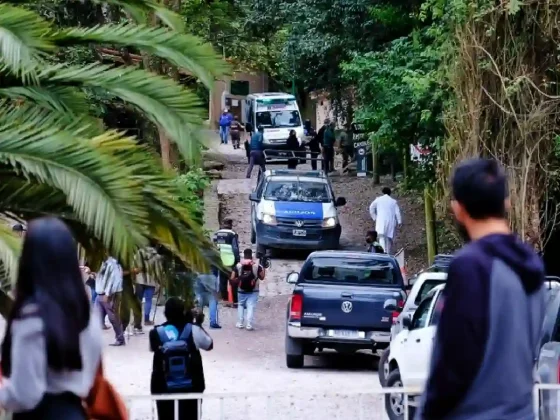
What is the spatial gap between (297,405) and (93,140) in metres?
3.20

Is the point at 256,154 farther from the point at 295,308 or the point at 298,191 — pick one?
the point at 295,308

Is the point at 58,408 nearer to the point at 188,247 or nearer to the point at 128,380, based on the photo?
the point at 188,247

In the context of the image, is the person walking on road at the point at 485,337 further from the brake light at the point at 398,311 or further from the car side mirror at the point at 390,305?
the brake light at the point at 398,311

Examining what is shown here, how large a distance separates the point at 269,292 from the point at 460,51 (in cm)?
879

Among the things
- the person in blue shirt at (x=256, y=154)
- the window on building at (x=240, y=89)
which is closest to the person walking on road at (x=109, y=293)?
the person in blue shirt at (x=256, y=154)

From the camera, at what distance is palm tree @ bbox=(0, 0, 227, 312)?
841 centimetres

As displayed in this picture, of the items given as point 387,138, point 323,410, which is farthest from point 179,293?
point 387,138

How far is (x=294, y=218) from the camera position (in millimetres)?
27891

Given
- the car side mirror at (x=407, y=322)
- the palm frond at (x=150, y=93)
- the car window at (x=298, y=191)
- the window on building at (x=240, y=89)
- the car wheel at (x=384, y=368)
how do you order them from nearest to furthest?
the palm frond at (x=150, y=93) < the car side mirror at (x=407, y=322) < the car wheel at (x=384, y=368) < the car window at (x=298, y=191) < the window on building at (x=240, y=89)

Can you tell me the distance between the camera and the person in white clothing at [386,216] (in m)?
26.1

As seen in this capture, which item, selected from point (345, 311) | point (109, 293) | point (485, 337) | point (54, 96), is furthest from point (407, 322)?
point (485, 337)

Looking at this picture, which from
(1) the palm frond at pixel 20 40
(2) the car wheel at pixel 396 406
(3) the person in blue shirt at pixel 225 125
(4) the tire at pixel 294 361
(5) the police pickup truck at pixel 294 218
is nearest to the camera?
(1) the palm frond at pixel 20 40

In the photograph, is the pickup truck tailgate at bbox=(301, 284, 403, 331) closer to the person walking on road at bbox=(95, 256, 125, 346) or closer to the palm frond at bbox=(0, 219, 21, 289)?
the person walking on road at bbox=(95, 256, 125, 346)

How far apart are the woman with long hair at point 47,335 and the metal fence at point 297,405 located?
17.6 ft
